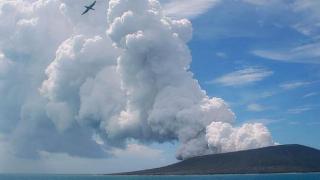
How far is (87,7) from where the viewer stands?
146 m

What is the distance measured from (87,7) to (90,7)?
125cm

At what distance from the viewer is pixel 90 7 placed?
146875 millimetres
